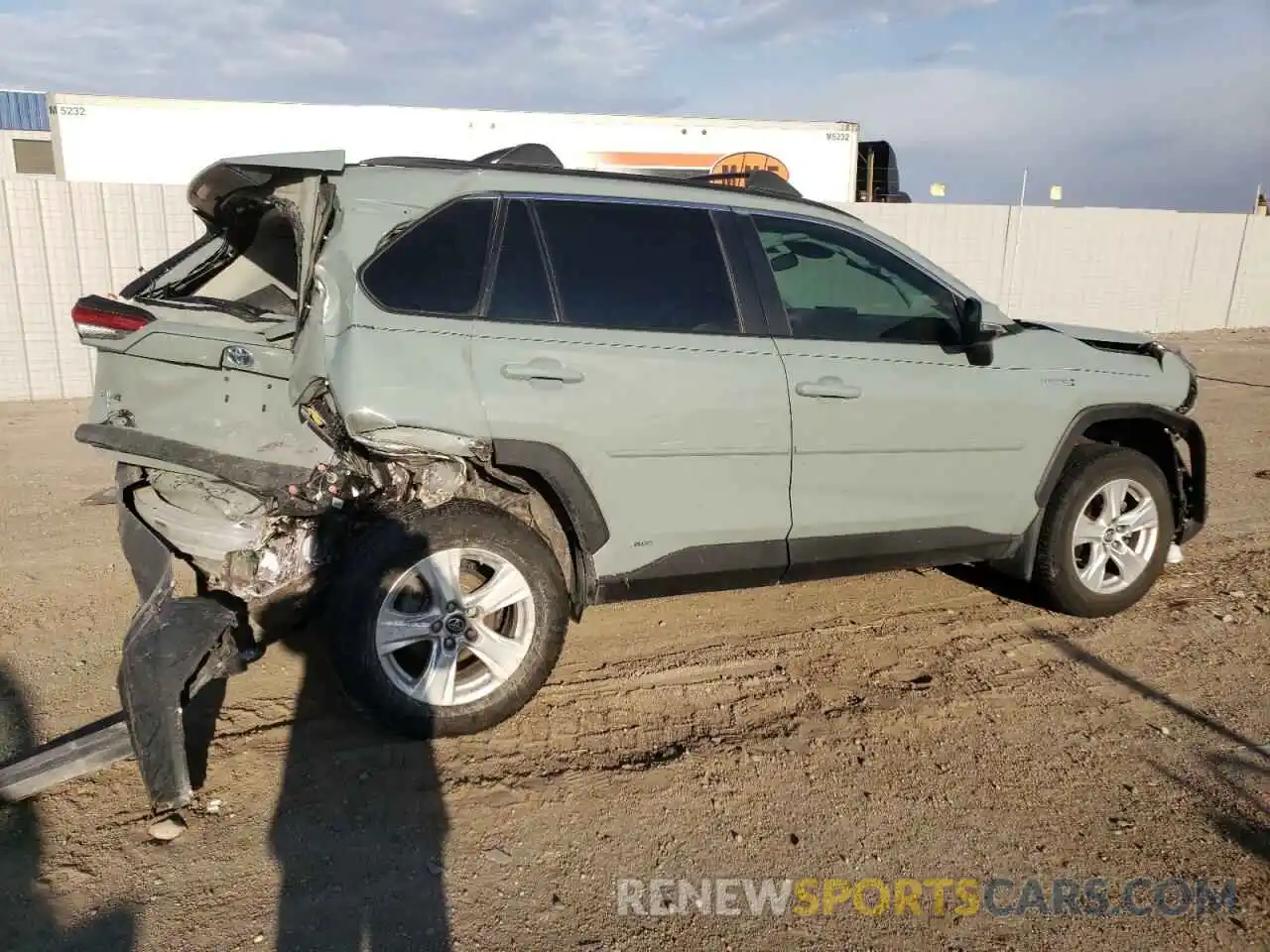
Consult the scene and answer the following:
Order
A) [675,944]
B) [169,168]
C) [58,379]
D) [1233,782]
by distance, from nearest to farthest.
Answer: [675,944], [1233,782], [58,379], [169,168]

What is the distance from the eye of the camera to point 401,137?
12.7 m

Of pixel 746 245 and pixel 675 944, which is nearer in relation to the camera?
pixel 675 944

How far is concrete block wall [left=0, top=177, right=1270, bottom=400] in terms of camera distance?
386 inches

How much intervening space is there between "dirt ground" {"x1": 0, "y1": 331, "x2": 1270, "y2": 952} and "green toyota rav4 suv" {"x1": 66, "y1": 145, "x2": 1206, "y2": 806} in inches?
13.2

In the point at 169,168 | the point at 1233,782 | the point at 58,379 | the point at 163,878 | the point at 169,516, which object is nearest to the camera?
the point at 163,878

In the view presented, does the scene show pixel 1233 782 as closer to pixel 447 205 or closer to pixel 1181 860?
pixel 1181 860

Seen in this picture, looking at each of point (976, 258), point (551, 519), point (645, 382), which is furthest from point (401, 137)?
point (645, 382)

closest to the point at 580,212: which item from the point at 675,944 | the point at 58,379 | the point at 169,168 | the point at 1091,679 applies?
the point at 675,944

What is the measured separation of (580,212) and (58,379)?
9111 mm

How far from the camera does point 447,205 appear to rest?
332 centimetres

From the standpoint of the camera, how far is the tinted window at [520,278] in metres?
3.36

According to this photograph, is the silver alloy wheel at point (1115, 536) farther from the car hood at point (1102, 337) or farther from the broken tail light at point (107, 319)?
the broken tail light at point (107, 319)

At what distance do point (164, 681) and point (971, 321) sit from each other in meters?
3.39

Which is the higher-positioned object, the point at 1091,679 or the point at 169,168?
the point at 169,168
